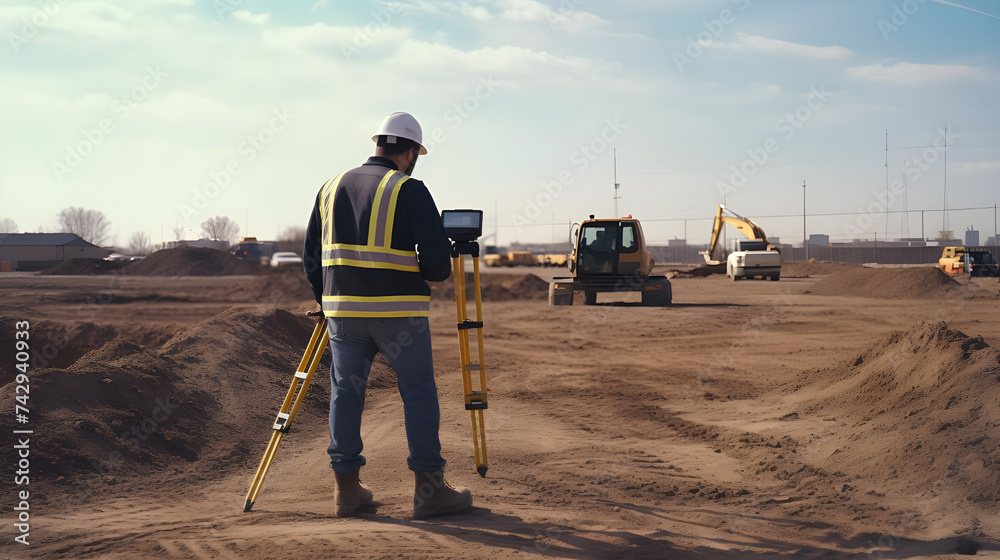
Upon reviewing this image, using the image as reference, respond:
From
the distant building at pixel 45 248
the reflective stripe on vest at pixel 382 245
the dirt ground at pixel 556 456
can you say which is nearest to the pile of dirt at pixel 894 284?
the dirt ground at pixel 556 456

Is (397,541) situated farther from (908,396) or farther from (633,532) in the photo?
(908,396)

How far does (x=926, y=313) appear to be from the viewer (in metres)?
17.4

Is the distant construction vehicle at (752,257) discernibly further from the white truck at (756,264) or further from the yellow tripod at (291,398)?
the yellow tripod at (291,398)

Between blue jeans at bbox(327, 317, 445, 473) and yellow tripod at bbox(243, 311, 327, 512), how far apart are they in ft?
1.00

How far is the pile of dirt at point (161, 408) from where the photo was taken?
484cm

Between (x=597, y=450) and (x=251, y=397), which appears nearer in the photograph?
(x=597, y=450)

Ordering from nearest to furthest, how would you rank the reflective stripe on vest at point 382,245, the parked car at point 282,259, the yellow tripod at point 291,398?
the reflective stripe on vest at point 382,245
the yellow tripod at point 291,398
the parked car at point 282,259

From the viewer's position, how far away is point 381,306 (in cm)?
368

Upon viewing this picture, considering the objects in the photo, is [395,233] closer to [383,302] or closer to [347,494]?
[383,302]

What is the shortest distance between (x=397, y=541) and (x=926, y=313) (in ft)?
59.0

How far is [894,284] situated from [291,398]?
81.7 feet

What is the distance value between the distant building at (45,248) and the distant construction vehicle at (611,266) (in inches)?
474

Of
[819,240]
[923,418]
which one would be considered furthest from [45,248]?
[819,240]

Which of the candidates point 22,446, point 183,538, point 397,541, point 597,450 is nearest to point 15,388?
point 22,446
